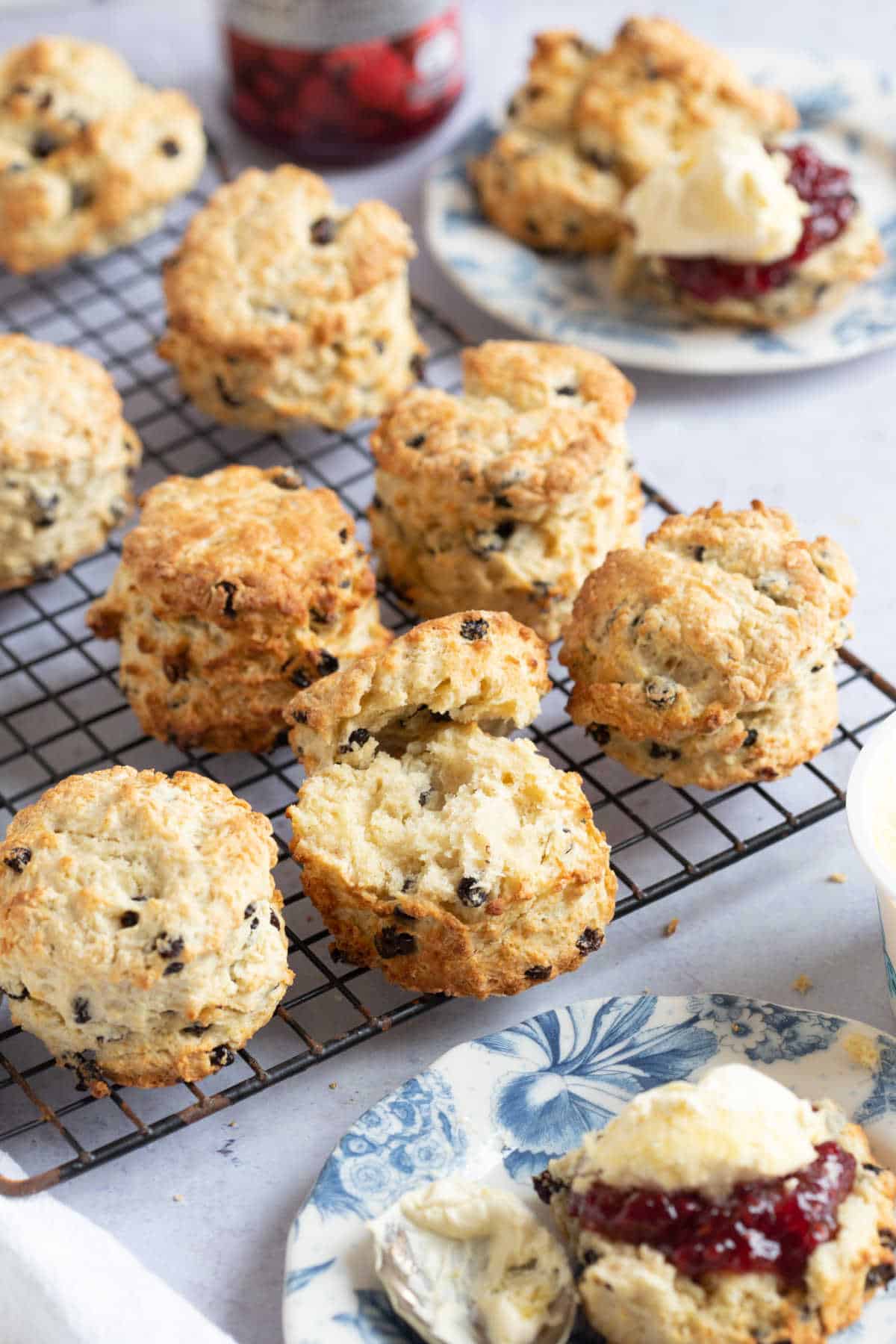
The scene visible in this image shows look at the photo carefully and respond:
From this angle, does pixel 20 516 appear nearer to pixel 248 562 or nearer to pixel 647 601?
pixel 248 562

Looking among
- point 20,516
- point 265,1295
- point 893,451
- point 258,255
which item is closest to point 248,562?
A: point 20,516

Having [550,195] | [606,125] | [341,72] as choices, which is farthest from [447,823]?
[341,72]

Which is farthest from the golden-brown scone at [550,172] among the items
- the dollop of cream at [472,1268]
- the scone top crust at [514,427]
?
the dollop of cream at [472,1268]

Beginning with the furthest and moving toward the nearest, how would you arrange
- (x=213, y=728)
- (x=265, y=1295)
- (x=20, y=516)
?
(x=20, y=516) → (x=213, y=728) → (x=265, y=1295)

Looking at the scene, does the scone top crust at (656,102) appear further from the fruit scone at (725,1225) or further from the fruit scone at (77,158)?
the fruit scone at (725,1225)

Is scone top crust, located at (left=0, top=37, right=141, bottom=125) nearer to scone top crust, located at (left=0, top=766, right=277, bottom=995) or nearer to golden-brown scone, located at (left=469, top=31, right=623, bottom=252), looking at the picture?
golden-brown scone, located at (left=469, top=31, right=623, bottom=252)

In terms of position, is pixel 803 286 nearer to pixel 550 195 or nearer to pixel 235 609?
pixel 550 195

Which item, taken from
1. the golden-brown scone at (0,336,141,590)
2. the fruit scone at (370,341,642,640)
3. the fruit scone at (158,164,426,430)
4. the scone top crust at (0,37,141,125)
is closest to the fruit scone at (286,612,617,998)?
the fruit scone at (370,341,642,640)
